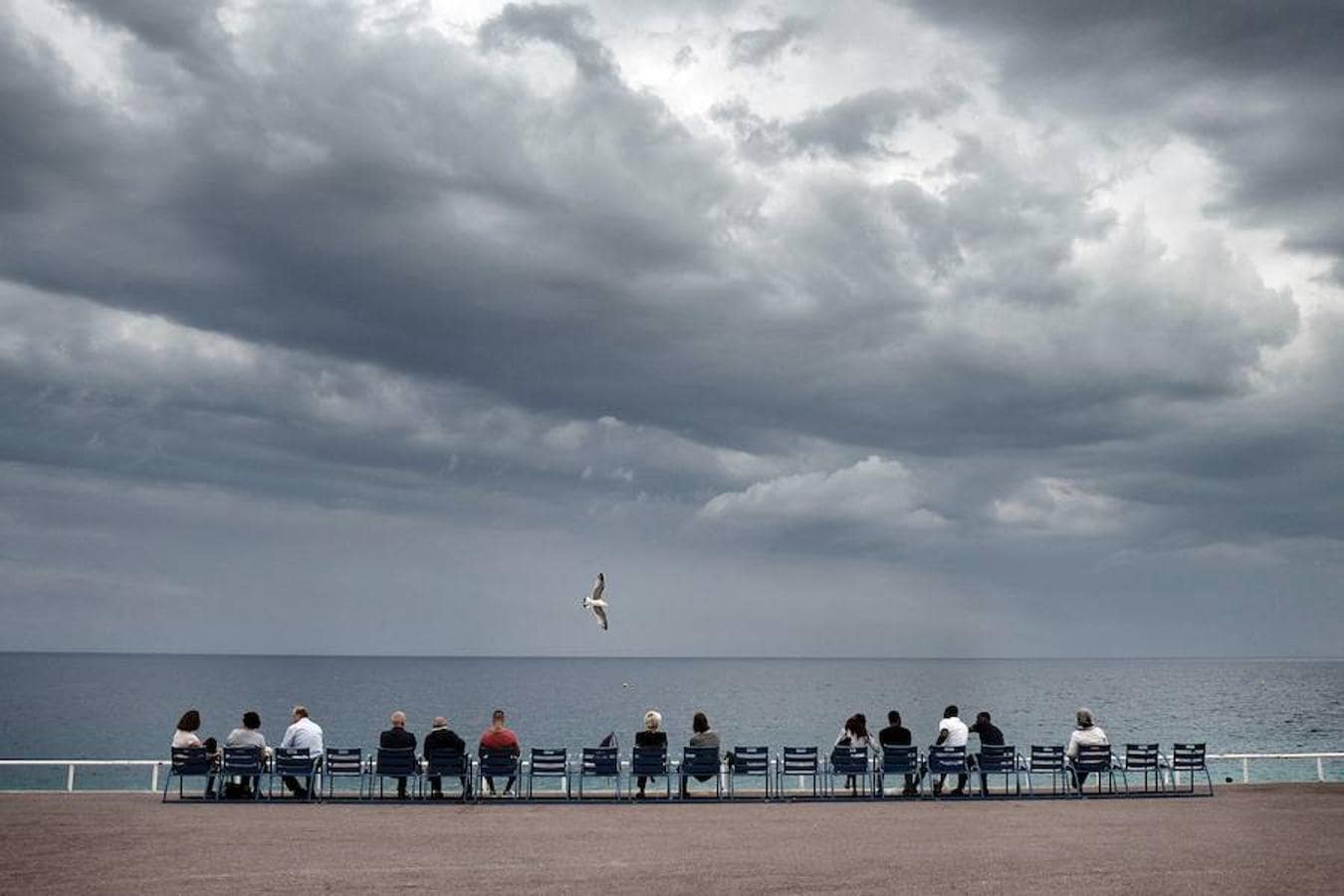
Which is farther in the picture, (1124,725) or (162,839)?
(1124,725)

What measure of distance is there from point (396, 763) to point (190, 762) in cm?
311

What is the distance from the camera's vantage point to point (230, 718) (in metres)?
97.8

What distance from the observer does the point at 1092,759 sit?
21.5 metres

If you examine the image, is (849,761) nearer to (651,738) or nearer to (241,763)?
(651,738)

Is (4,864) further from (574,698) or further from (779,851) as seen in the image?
(574,698)

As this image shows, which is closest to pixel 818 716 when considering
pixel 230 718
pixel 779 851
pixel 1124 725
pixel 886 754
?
pixel 1124 725

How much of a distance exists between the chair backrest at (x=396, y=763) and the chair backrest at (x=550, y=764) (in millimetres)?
1875

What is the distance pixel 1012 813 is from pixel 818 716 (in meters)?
84.9

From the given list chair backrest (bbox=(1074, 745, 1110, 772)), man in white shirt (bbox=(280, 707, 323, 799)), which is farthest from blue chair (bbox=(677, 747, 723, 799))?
chair backrest (bbox=(1074, 745, 1110, 772))

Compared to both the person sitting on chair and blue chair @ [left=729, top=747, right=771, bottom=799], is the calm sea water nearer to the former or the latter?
blue chair @ [left=729, top=747, right=771, bottom=799]

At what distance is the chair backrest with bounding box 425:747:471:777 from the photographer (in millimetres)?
20609

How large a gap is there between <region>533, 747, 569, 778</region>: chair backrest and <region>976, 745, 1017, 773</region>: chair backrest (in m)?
6.72

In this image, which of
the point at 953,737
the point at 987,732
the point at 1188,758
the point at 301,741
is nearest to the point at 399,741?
the point at 301,741

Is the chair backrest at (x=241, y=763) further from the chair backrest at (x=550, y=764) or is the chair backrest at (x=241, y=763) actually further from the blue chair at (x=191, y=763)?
the chair backrest at (x=550, y=764)
